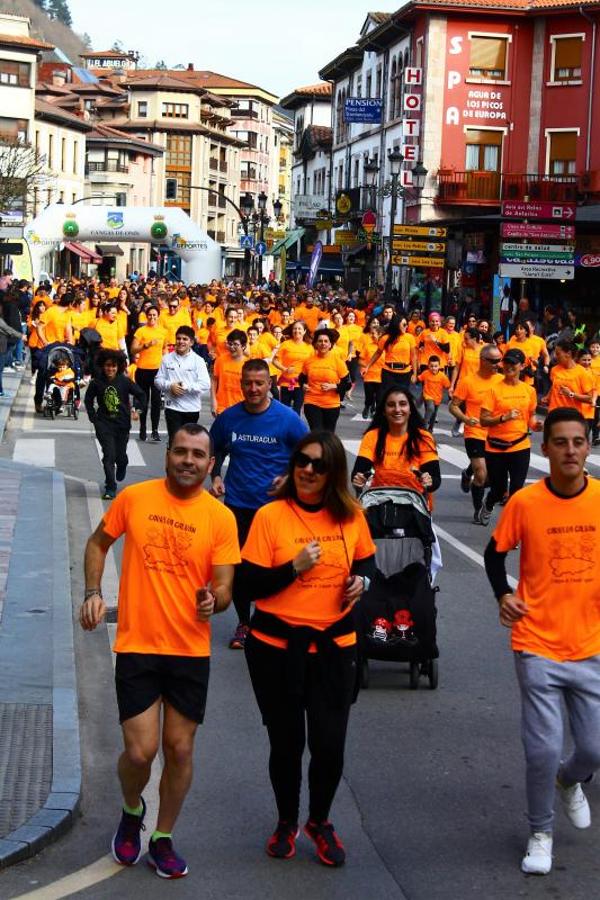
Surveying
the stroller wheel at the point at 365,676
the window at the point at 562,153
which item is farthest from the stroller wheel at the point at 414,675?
the window at the point at 562,153

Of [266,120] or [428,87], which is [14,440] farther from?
[266,120]

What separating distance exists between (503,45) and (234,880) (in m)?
48.9

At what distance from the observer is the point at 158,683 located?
5.91 meters

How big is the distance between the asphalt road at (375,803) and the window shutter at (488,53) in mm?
43899

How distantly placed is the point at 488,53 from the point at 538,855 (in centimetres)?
4859

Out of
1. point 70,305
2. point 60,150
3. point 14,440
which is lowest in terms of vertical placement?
point 14,440

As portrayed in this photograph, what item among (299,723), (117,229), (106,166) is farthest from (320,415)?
(106,166)

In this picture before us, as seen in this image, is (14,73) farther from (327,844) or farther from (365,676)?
(327,844)

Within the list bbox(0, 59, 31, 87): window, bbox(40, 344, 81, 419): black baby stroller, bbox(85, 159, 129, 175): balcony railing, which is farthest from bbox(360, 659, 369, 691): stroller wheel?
bbox(85, 159, 129, 175): balcony railing

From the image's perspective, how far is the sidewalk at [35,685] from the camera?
6.31 metres

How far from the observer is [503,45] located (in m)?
52.0

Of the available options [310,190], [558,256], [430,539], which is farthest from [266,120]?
[430,539]

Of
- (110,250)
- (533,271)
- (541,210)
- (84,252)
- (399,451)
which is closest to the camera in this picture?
(399,451)

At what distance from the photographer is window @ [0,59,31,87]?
7506cm
